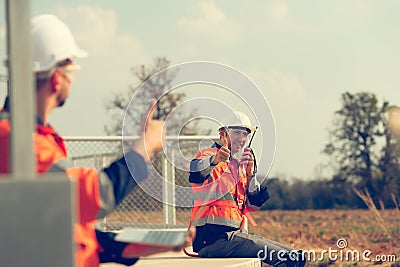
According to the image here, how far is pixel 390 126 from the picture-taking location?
2464 centimetres

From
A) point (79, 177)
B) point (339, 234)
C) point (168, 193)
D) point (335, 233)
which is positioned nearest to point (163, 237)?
point (79, 177)

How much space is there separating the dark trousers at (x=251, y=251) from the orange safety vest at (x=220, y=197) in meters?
0.14

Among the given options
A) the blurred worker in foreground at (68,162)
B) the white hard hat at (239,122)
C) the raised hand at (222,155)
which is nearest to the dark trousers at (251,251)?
the raised hand at (222,155)

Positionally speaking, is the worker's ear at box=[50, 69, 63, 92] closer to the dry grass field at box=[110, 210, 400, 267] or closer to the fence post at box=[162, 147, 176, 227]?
the fence post at box=[162, 147, 176, 227]

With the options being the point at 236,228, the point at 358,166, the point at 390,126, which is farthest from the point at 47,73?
the point at 358,166

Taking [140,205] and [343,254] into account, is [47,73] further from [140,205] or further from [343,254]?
[343,254]

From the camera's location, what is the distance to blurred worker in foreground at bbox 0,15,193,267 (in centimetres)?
442

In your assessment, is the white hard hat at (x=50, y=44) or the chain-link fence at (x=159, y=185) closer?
the white hard hat at (x=50, y=44)

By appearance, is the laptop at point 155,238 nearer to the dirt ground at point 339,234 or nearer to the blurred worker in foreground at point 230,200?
the blurred worker in foreground at point 230,200

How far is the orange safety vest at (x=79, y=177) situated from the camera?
440cm

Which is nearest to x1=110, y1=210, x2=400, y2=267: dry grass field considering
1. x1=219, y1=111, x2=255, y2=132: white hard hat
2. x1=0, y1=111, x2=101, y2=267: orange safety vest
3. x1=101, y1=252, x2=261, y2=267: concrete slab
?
x1=101, y1=252, x2=261, y2=267: concrete slab

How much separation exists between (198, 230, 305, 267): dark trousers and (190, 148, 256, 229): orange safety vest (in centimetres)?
14

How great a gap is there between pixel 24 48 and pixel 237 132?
5814 mm

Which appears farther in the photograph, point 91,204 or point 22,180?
point 91,204
